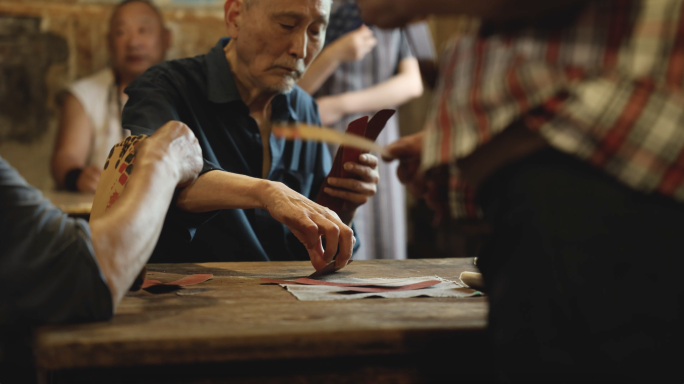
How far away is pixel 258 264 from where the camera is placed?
157 centimetres

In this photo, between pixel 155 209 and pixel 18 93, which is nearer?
pixel 155 209

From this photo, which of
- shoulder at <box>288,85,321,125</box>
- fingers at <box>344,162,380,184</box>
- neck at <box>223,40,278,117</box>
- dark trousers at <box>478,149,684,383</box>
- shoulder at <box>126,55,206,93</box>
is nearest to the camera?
dark trousers at <box>478,149,684,383</box>

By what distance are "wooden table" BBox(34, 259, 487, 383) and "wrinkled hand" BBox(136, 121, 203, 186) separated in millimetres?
258

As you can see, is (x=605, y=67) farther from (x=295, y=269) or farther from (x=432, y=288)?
(x=295, y=269)

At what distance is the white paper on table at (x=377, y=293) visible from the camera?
3.68ft

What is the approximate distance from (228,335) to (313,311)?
20 centimetres

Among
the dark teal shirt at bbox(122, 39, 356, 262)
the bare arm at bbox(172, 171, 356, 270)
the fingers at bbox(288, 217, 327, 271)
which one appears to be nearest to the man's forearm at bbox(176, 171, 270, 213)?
the bare arm at bbox(172, 171, 356, 270)

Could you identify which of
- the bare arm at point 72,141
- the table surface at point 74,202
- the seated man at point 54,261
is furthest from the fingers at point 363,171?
the bare arm at point 72,141

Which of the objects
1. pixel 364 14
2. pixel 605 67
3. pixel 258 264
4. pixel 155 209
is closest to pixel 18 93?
pixel 258 264

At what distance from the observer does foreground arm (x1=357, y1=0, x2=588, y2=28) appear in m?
0.75

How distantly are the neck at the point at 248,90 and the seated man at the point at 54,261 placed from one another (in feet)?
3.44

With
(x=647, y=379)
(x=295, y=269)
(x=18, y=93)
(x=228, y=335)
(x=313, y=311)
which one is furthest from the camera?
(x=18, y=93)

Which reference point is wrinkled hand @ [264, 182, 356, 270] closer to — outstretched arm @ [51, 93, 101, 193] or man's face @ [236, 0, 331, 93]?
man's face @ [236, 0, 331, 93]

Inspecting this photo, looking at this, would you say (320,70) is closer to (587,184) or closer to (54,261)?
(54,261)
